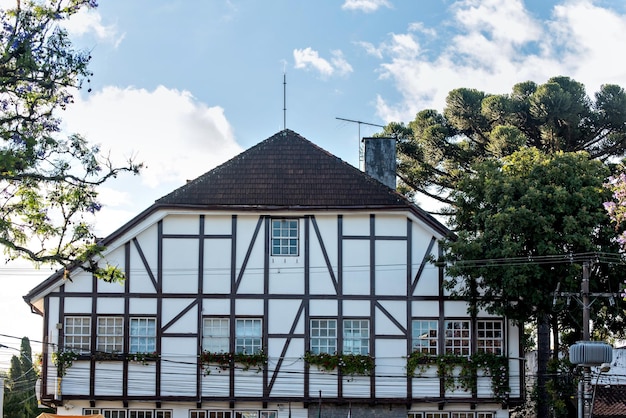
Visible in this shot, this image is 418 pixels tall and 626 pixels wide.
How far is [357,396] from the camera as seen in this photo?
2800cm

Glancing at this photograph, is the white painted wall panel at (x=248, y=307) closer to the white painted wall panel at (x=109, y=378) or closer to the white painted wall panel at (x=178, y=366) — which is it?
the white painted wall panel at (x=178, y=366)

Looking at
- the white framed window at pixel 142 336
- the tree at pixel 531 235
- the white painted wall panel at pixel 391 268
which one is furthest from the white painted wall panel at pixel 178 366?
the tree at pixel 531 235

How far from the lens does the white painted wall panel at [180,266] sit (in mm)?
28219

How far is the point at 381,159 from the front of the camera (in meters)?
31.2

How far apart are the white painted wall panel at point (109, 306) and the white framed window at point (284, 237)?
450 cm

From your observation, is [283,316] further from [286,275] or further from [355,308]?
[355,308]

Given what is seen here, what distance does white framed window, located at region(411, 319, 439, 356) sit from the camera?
28.3 metres

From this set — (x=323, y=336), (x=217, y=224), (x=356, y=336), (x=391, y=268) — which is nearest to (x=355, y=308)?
(x=356, y=336)

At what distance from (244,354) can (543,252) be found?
27.9 ft

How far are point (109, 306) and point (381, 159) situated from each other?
9.40 metres

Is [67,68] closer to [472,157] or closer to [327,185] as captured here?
[327,185]

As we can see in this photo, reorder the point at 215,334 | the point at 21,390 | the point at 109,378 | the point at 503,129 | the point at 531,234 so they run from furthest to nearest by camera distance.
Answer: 1. the point at 21,390
2. the point at 503,129
3. the point at 215,334
4. the point at 109,378
5. the point at 531,234

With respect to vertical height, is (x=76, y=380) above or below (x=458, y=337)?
below

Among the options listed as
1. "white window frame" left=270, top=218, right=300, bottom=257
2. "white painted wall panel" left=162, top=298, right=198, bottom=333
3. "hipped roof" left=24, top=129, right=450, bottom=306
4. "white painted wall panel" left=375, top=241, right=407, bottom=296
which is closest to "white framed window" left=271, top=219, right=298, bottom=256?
"white window frame" left=270, top=218, right=300, bottom=257
